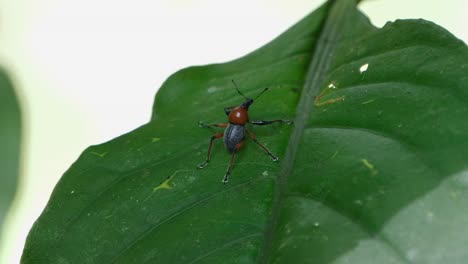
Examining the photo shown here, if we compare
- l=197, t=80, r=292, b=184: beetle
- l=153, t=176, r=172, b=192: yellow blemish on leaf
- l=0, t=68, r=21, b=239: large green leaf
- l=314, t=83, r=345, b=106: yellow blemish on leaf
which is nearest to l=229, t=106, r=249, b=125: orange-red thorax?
l=197, t=80, r=292, b=184: beetle

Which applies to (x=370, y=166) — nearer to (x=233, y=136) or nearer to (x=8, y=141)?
(x=233, y=136)

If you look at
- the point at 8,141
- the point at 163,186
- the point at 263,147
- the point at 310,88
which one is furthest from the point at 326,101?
the point at 8,141

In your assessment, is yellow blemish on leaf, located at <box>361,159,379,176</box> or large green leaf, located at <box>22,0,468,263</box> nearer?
large green leaf, located at <box>22,0,468,263</box>

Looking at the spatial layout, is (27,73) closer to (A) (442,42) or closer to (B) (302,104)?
(B) (302,104)

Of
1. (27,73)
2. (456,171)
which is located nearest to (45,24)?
(27,73)

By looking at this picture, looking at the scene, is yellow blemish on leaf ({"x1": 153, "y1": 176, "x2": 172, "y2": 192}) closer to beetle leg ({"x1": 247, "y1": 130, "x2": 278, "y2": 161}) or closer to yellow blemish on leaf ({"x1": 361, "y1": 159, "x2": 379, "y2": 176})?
beetle leg ({"x1": 247, "y1": 130, "x2": 278, "y2": 161})

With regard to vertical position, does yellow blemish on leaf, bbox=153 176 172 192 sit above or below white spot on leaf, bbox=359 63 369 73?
below

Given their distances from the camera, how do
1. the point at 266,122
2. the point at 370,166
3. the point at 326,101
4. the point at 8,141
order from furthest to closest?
the point at 8,141 → the point at 266,122 → the point at 326,101 → the point at 370,166
